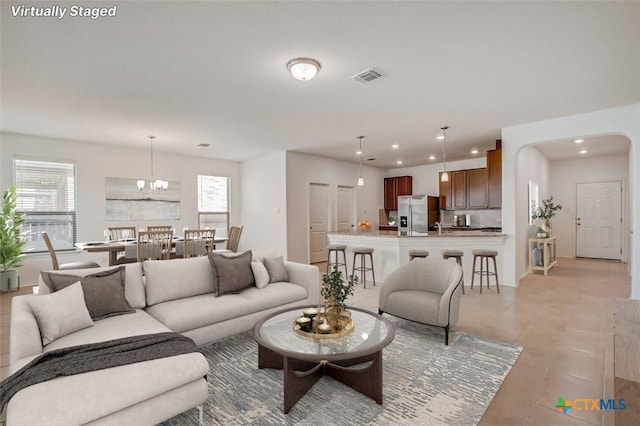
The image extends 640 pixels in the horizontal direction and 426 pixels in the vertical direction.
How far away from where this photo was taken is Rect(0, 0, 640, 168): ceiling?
2224 mm

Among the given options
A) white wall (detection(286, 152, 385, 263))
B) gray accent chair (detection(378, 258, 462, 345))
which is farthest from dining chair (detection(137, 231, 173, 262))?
gray accent chair (detection(378, 258, 462, 345))

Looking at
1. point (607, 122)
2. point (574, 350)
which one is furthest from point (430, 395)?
point (607, 122)

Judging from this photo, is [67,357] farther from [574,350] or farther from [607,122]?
[607,122]

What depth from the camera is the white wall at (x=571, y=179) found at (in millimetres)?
7625

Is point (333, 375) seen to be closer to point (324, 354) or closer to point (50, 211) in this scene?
point (324, 354)

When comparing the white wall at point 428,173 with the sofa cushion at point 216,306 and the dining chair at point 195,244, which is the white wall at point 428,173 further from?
the sofa cushion at point 216,306

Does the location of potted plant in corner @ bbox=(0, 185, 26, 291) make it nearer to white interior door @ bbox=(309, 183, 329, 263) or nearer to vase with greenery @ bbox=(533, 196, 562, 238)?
white interior door @ bbox=(309, 183, 329, 263)

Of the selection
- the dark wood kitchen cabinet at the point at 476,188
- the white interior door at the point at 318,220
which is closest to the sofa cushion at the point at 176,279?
the white interior door at the point at 318,220

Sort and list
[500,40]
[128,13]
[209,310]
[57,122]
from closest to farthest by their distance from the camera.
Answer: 1. [128,13]
2. [500,40]
3. [209,310]
4. [57,122]

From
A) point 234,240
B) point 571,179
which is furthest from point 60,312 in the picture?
point 571,179

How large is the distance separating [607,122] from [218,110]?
5.39 metres

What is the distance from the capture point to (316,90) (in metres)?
3.54

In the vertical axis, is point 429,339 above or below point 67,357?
below

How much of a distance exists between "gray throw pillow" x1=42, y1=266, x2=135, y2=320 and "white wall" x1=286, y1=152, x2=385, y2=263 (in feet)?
14.4
